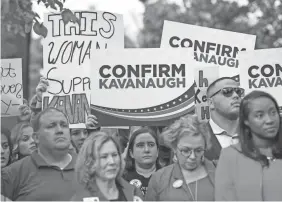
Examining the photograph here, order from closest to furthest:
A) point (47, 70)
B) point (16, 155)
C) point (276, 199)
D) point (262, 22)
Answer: point (276, 199), point (16, 155), point (47, 70), point (262, 22)

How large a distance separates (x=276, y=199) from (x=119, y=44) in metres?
3.56

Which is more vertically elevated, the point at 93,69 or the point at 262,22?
the point at 262,22

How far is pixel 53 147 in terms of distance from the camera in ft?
21.1

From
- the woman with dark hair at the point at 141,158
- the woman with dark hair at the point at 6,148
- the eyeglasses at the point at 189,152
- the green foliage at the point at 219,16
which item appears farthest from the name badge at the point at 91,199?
the green foliage at the point at 219,16

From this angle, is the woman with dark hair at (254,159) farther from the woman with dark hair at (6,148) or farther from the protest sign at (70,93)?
the protest sign at (70,93)

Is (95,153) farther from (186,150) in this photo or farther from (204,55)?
(204,55)

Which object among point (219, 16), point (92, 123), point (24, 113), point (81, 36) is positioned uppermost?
point (219, 16)

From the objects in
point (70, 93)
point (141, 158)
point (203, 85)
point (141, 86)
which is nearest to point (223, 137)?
point (141, 158)

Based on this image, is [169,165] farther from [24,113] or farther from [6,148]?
[24,113]

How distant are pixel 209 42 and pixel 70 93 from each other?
1.70 metres

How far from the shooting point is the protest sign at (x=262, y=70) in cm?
784

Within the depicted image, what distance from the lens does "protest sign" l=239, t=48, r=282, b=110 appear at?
25.7 feet

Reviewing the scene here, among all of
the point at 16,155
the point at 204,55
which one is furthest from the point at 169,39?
the point at 16,155

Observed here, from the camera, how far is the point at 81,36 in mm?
8664
